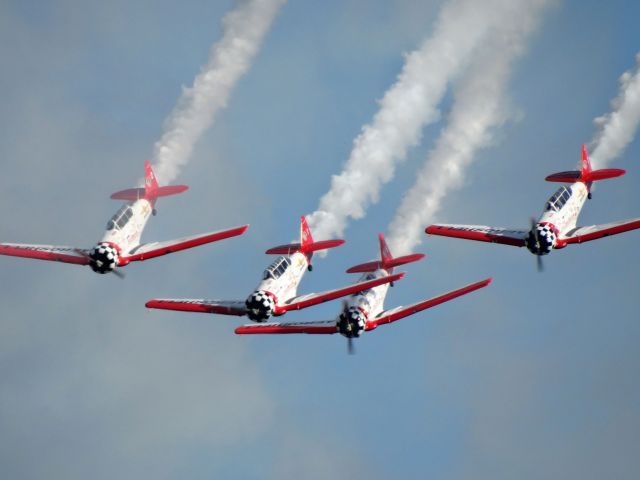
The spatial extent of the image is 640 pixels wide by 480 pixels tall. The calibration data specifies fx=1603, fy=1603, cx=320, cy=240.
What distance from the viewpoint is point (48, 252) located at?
109312 mm

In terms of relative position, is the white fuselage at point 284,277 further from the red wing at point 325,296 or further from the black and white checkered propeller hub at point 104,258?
the black and white checkered propeller hub at point 104,258

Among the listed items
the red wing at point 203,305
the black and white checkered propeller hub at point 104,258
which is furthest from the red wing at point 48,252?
the red wing at point 203,305

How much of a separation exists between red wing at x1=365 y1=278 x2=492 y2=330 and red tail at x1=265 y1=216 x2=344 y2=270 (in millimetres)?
5897

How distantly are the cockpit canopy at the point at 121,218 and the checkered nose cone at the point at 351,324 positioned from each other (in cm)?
1701

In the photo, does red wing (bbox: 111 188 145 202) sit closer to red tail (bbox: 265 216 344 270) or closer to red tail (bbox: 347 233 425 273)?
red tail (bbox: 265 216 344 270)

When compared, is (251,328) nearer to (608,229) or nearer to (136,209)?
(136,209)

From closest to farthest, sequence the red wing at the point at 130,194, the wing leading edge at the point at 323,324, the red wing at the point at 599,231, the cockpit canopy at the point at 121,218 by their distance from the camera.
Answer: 1. the wing leading edge at the point at 323,324
2. the red wing at the point at 599,231
3. the cockpit canopy at the point at 121,218
4. the red wing at the point at 130,194

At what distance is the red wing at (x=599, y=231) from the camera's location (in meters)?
106

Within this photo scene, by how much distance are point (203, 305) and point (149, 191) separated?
38.2ft


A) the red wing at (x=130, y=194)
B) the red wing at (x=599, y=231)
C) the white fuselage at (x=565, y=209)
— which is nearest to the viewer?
the red wing at (x=599, y=231)

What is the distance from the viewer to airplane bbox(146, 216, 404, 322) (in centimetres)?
10344

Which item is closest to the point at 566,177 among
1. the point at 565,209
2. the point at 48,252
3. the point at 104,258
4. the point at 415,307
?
the point at 565,209

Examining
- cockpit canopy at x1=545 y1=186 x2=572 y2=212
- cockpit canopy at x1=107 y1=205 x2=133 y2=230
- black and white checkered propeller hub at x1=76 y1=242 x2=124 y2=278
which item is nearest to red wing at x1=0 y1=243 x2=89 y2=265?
black and white checkered propeller hub at x1=76 y1=242 x2=124 y2=278

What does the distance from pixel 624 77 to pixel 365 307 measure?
26.1 metres
